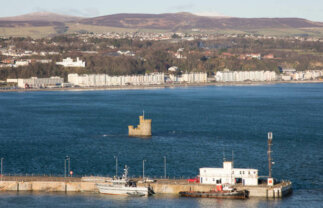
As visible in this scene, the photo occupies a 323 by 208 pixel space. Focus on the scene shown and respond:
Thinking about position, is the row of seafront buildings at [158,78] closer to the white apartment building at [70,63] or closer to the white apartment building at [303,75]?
the white apartment building at [303,75]

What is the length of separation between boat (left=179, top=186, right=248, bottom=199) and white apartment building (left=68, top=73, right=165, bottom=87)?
89.0 m

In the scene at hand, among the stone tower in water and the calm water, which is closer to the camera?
the calm water

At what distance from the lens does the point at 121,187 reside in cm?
2908

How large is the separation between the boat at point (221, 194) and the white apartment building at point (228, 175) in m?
0.61

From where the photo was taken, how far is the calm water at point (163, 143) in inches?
1126

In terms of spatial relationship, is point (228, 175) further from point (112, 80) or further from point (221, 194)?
point (112, 80)

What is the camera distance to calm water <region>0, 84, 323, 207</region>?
28.6m

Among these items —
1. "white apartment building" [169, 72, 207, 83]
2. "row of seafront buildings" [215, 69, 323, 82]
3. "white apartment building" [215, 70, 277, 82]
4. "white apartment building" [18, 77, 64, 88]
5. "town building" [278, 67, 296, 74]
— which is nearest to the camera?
"white apartment building" [18, 77, 64, 88]

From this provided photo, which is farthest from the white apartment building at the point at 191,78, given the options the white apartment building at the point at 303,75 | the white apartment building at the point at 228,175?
the white apartment building at the point at 228,175

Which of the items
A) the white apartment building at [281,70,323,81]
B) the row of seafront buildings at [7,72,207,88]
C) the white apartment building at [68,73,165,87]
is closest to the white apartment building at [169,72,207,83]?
the row of seafront buildings at [7,72,207,88]

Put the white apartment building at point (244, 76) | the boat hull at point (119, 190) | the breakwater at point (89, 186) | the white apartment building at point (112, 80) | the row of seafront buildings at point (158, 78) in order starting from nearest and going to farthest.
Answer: the breakwater at point (89, 186), the boat hull at point (119, 190), the row of seafront buildings at point (158, 78), the white apartment building at point (112, 80), the white apartment building at point (244, 76)

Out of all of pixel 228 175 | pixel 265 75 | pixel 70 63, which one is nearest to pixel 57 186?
pixel 228 175

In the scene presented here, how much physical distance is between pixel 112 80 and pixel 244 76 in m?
29.1

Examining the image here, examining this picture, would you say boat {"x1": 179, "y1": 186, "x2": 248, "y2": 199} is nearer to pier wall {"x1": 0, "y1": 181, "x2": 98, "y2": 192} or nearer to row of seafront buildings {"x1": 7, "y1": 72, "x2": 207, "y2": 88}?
pier wall {"x1": 0, "y1": 181, "x2": 98, "y2": 192}
